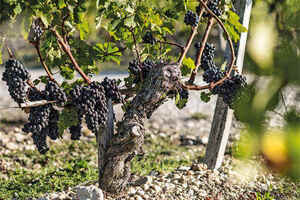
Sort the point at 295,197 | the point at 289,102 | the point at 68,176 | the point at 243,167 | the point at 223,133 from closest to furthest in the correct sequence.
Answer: the point at 289,102, the point at 243,167, the point at 295,197, the point at 223,133, the point at 68,176

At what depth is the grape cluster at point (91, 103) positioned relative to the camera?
196 centimetres

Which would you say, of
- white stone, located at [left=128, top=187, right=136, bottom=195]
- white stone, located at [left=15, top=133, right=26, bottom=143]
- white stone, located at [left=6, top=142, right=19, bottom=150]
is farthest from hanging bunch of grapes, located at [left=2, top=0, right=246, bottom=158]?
white stone, located at [left=15, top=133, right=26, bottom=143]

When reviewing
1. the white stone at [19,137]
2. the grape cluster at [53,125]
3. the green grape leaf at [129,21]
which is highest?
the green grape leaf at [129,21]

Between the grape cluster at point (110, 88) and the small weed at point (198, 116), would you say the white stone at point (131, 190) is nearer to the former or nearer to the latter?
the grape cluster at point (110, 88)

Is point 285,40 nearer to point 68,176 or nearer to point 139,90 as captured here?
point 139,90

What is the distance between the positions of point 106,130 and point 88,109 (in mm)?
401

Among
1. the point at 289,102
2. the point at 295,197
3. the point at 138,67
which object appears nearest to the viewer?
the point at 289,102

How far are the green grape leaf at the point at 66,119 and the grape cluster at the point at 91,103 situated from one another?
0.32ft

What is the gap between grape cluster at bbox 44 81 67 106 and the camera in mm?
1975

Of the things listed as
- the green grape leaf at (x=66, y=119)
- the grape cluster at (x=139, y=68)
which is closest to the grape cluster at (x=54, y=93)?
the green grape leaf at (x=66, y=119)

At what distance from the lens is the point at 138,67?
7.43 feet

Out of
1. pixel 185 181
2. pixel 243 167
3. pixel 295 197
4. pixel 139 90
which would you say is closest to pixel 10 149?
pixel 185 181

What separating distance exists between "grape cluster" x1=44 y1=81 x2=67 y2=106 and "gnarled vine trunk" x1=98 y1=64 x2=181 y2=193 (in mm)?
422

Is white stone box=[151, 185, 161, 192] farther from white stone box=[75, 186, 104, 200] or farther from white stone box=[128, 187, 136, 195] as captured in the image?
white stone box=[75, 186, 104, 200]
